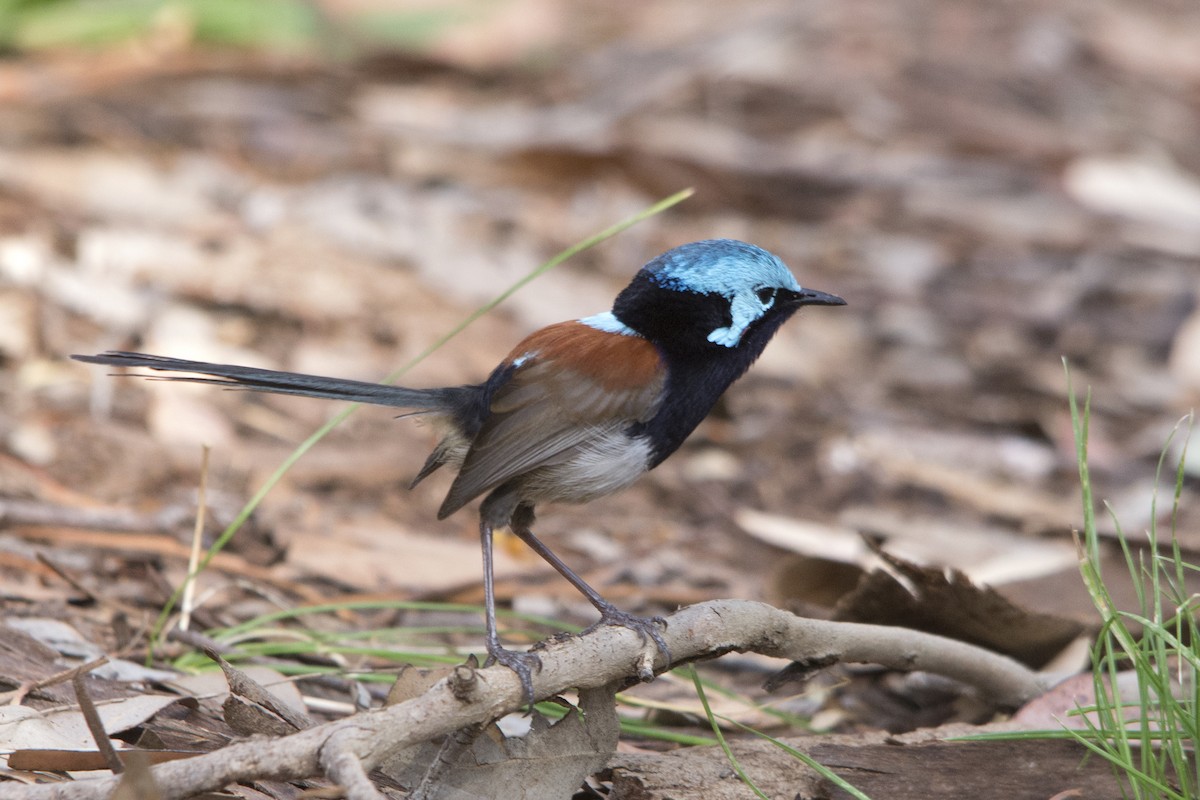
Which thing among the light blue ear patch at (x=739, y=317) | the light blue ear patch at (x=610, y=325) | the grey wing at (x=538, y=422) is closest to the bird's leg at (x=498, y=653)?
the grey wing at (x=538, y=422)

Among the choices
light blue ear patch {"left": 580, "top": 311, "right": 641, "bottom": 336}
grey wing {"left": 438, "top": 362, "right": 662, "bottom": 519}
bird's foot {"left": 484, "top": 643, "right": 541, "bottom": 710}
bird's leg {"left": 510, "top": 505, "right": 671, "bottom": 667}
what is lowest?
bird's leg {"left": 510, "top": 505, "right": 671, "bottom": 667}

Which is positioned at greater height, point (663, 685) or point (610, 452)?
point (610, 452)

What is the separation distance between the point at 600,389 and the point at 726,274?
1.69 feet

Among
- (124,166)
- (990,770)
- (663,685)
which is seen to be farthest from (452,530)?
(124,166)

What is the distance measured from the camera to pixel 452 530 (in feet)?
16.4

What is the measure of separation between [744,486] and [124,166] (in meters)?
3.49

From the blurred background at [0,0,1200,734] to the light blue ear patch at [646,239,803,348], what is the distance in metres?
0.77

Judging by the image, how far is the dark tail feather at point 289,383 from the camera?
308cm

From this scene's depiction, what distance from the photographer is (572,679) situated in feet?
8.63

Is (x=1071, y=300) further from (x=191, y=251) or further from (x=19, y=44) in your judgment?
(x=19, y=44)

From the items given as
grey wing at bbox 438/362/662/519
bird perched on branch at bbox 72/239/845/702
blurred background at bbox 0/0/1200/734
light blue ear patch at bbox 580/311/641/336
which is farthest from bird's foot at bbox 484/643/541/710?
light blue ear patch at bbox 580/311/641/336

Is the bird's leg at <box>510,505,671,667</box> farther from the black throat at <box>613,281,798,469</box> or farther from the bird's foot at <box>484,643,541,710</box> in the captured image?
the black throat at <box>613,281,798,469</box>

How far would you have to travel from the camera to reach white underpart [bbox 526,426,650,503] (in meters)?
3.55

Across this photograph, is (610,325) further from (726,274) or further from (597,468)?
(597,468)
